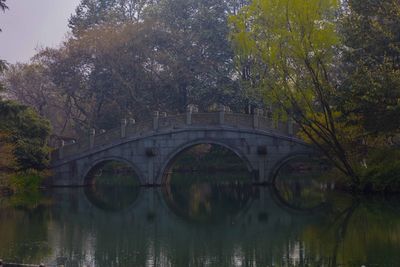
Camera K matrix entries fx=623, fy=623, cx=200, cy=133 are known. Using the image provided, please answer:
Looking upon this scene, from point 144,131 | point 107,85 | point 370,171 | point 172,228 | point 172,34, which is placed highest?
point 172,34

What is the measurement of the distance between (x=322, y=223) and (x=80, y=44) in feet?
78.0

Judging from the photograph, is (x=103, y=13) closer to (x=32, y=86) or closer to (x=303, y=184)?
(x=32, y=86)

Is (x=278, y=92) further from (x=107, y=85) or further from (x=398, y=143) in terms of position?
(x=107, y=85)

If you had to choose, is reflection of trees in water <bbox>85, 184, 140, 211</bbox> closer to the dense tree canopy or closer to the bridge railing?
the bridge railing

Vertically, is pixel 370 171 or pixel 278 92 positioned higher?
pixel 278 92

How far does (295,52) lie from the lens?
21625mm

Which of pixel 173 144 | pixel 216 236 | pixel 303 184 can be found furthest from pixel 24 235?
pixel 303 184

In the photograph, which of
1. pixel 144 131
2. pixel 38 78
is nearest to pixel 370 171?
pixel 144 131

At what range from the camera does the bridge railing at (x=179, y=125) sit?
29.0 metres

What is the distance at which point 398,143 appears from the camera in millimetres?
24172

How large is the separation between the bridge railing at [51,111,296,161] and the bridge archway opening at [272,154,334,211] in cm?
177

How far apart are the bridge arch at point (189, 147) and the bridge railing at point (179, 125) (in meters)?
0.85

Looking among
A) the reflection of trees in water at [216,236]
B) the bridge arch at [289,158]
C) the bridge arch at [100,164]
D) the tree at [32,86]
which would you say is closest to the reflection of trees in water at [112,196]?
the bridge arch at [100,164]

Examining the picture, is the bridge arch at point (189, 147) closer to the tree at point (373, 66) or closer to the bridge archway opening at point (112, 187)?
the bridge archway opening at point (112, 187)
